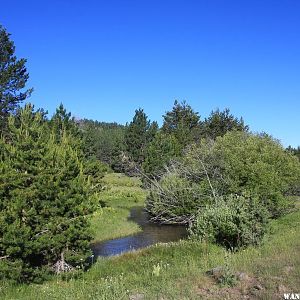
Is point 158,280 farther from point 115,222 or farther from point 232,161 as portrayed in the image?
point 115,222

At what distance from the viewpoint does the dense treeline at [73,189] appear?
56.1 ft

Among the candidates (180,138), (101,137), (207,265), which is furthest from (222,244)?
(101,137)

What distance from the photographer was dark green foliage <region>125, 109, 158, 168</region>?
76062 mm

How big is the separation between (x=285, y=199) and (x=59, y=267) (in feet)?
61.6

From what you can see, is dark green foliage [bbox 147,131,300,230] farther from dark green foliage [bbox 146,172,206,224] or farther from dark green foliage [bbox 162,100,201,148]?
dark green foliage [bbox 162,100,201,148]

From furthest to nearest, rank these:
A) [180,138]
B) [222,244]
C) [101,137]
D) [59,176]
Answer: [101,137], [180,138], [222,244], [59,176]

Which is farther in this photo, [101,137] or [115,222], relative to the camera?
[101,137]

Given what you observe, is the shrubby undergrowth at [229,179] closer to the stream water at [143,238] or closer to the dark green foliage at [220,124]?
the stream water at [143,238]

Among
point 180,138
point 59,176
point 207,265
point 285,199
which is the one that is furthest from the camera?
point 180,138

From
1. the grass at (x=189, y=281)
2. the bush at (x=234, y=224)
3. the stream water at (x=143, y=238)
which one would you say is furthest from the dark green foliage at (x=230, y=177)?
the grass at (x=189, y=281)

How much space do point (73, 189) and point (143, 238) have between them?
14.2 m

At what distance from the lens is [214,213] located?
21062 mm

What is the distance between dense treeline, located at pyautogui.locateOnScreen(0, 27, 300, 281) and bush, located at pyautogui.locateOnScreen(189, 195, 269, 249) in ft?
0.15

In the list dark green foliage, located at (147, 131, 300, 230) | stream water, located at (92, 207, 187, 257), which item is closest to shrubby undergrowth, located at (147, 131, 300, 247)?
dark green foliage, located at (147, 131, 300, 230)
